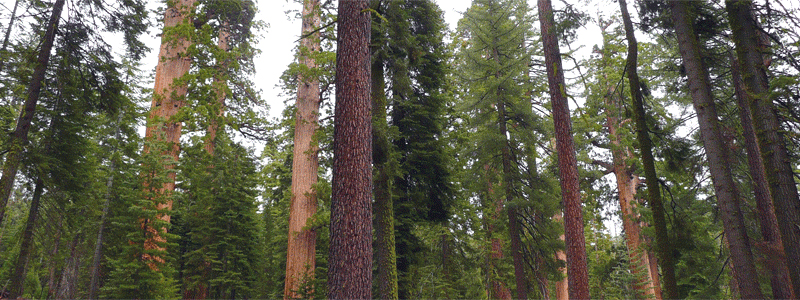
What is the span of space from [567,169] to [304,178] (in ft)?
21.8

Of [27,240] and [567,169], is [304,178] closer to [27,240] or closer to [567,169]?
[567,169]

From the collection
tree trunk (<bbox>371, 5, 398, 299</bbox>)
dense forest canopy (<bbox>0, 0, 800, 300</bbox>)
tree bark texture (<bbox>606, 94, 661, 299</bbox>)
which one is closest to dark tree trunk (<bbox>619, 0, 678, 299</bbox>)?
dense forest canopy (<bbox>0, 0, 800, 300</bbox>)

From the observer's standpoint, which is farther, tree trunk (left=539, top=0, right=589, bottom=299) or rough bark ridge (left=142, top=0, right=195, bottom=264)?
rough bark ridge (left=142, top=0, right=195, bottom=264)

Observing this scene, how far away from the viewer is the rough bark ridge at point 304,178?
35.7ft

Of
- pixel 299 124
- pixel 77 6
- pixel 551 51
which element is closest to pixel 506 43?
pixel 551 51

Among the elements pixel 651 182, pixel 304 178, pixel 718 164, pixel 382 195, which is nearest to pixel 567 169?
pixel 651 182

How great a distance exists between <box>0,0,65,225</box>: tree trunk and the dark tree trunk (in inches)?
467

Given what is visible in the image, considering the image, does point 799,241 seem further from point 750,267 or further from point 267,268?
point 267,268

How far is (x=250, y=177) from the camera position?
17.0m

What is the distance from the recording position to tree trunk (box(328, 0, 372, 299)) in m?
5.25

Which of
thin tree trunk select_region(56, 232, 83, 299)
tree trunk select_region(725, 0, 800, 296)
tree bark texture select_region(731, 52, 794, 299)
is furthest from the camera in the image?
thin tree trunk select_region(56, 232, 83, 299)

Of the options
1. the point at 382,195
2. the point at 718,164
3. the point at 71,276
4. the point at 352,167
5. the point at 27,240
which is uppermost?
the point at 718,164

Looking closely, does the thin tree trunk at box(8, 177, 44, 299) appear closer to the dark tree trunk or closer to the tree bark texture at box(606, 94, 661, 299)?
the dark tree trunk

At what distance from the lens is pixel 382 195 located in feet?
28.7
